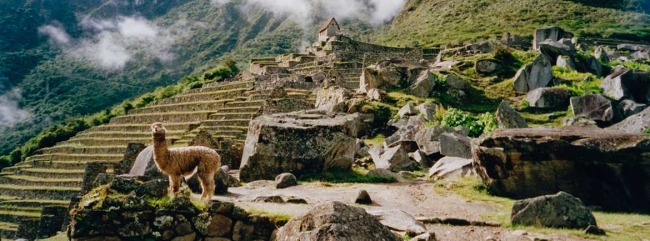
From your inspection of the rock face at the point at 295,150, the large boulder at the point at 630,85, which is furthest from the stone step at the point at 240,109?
the rock face at the point at 295,150

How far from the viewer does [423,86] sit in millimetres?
27391

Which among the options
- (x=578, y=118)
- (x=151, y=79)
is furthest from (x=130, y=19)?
(x=578, y=118)

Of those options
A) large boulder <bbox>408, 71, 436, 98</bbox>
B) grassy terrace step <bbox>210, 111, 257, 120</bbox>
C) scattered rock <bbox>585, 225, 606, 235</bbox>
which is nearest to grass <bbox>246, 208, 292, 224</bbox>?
scattered rock <bbox>585, 225, 606, 235</bbox>

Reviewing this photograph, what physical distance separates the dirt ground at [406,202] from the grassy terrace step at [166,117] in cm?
3191

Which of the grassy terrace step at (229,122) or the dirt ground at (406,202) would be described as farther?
the grassy terrace step at (229,122)

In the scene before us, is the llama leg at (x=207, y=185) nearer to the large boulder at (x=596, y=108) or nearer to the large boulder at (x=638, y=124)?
the large boulder at (x=638, y=124)

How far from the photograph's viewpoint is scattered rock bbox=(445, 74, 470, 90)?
91.7 feet

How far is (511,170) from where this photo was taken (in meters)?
10.7

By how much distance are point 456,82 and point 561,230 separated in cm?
2077

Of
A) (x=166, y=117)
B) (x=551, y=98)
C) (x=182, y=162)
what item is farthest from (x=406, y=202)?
(x=166, y=117)

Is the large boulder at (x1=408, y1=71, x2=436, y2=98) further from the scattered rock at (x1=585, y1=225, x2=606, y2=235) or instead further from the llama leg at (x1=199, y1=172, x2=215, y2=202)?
the scattered rock at (x1=585, y1=225, x2=606, y2=235)

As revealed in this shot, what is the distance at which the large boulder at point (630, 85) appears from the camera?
21250 millimetres

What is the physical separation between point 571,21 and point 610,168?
7894cm

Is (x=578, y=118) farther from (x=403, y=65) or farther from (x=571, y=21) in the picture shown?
(x=571, y=21)
